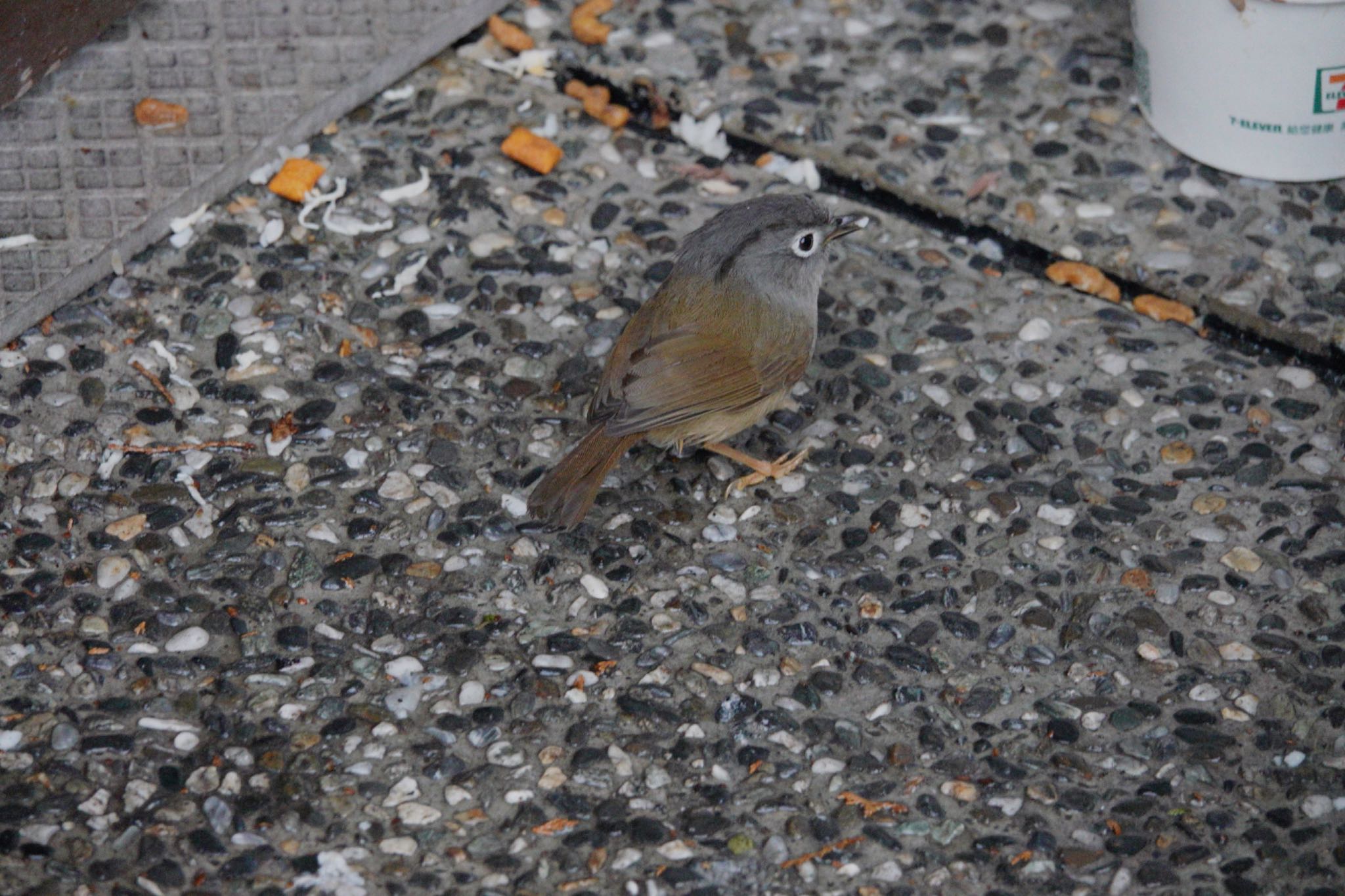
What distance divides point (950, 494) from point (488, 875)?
1.61m

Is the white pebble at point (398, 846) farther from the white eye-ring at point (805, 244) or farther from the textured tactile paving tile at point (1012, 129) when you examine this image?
the textured tactile paving tile at point (1012, 129)

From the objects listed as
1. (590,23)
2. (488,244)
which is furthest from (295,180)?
(590,23)

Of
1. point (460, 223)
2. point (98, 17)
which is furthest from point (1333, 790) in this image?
point (98, 17)

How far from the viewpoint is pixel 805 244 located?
13.4ft

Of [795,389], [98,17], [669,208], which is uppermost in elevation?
[98,17]

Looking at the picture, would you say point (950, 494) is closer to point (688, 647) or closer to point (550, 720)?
point (688, 647)

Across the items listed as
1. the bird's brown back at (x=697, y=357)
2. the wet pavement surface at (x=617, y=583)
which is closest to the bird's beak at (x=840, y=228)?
the bird's brown back at (x=697, y=357)

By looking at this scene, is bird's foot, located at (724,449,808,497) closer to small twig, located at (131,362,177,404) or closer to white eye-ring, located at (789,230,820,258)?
white eye-ring, located at (789,230,820,258)

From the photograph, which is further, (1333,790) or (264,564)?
(264,564)

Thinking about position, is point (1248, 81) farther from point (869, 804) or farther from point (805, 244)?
point (869, 804)

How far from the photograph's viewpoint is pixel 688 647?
356cm

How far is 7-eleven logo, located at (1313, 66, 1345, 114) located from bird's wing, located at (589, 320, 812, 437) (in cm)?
172

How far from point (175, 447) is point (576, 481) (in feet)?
3.61

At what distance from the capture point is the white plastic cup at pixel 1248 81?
13.9 feet
